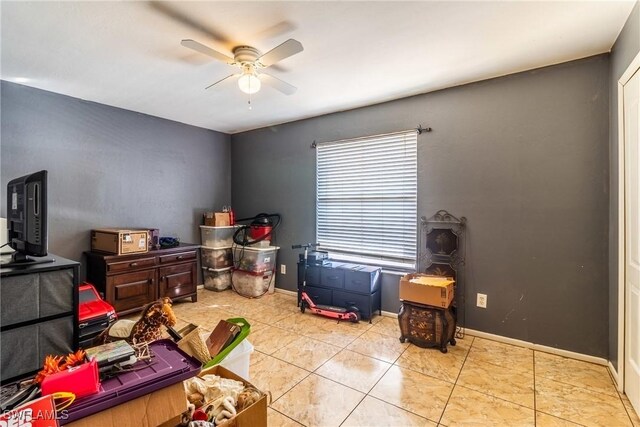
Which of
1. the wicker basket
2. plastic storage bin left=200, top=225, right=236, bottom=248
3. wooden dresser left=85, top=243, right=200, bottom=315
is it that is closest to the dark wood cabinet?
wooden dresser left=85, top=243, right=200, bottom=315

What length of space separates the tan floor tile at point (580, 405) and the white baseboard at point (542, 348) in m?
0.49

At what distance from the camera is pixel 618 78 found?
2111 mm

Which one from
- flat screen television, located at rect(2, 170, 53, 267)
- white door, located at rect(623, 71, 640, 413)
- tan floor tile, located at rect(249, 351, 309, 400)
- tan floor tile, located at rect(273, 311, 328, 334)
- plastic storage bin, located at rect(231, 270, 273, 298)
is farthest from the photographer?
plastic storage bin, located at rect(231, 270, 273, 298)

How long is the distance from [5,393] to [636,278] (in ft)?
10.5

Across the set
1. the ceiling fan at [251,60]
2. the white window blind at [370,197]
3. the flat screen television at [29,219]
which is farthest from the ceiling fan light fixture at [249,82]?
the white window blind at [370,197]

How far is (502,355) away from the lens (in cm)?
254

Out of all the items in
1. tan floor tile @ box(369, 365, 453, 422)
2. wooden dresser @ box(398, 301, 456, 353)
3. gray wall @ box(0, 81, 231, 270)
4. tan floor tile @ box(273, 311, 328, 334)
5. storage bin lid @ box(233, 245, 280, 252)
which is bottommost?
tan floor tile @ box(369, 365, 453, 422)

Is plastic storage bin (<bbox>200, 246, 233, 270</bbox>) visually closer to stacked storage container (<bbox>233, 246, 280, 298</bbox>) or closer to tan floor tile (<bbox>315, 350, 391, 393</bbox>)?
stacked storage container (<bbox>233, 246, 280, 298</bbox>)

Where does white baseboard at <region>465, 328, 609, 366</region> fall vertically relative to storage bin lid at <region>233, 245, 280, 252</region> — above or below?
below

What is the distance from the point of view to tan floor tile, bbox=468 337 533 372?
2395mm

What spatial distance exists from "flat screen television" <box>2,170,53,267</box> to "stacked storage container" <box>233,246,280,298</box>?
95.4 inches

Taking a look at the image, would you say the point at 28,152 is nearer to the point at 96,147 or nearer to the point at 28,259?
the point at 96,147

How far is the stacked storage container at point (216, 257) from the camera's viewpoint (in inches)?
174

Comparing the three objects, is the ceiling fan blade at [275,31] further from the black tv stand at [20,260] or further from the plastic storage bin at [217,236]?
the plastic storage bin at [217,236]
